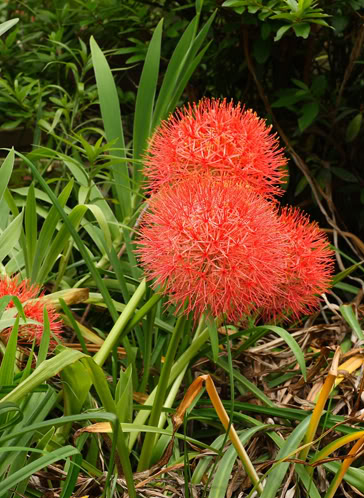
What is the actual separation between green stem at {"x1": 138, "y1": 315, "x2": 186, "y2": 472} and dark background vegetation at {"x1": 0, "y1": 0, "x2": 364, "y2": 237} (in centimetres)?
83

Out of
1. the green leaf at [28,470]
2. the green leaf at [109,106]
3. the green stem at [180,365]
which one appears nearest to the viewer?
the green leaf at [28,470]

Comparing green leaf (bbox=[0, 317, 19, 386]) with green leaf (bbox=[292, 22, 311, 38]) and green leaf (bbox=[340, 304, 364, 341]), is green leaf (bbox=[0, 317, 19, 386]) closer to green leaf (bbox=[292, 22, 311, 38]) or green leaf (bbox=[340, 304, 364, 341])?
green leaf (bbox=[340, 304, 364, 341])

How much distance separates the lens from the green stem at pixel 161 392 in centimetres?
Answer: 90

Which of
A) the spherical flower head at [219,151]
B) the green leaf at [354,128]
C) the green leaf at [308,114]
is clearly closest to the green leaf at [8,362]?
the spherical flower head at [219,151]

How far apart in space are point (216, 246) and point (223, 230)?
2cm

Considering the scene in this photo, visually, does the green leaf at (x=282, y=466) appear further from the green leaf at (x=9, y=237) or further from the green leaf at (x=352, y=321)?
the green leaf at (x=9, y=237)

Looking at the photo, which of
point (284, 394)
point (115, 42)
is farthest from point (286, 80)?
point (284, 394)

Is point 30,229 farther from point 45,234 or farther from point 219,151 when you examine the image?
point 219,151

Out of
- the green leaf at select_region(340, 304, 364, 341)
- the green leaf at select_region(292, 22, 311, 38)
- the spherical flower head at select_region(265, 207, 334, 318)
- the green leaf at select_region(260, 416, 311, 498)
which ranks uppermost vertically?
the green leaf at select_region(292, 22, 311, 38)

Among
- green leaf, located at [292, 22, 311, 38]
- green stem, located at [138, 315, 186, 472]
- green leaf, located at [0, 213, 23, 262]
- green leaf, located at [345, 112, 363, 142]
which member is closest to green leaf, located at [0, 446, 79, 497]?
green stem, located at [138, 315, 186, 472]

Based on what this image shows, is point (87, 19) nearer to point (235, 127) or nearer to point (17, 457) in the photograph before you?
point (235, 127)

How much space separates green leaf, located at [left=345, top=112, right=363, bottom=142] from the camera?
5.73 feet

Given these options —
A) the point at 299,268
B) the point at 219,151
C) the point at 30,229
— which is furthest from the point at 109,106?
the point at 299,268

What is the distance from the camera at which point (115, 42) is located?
2.03m
